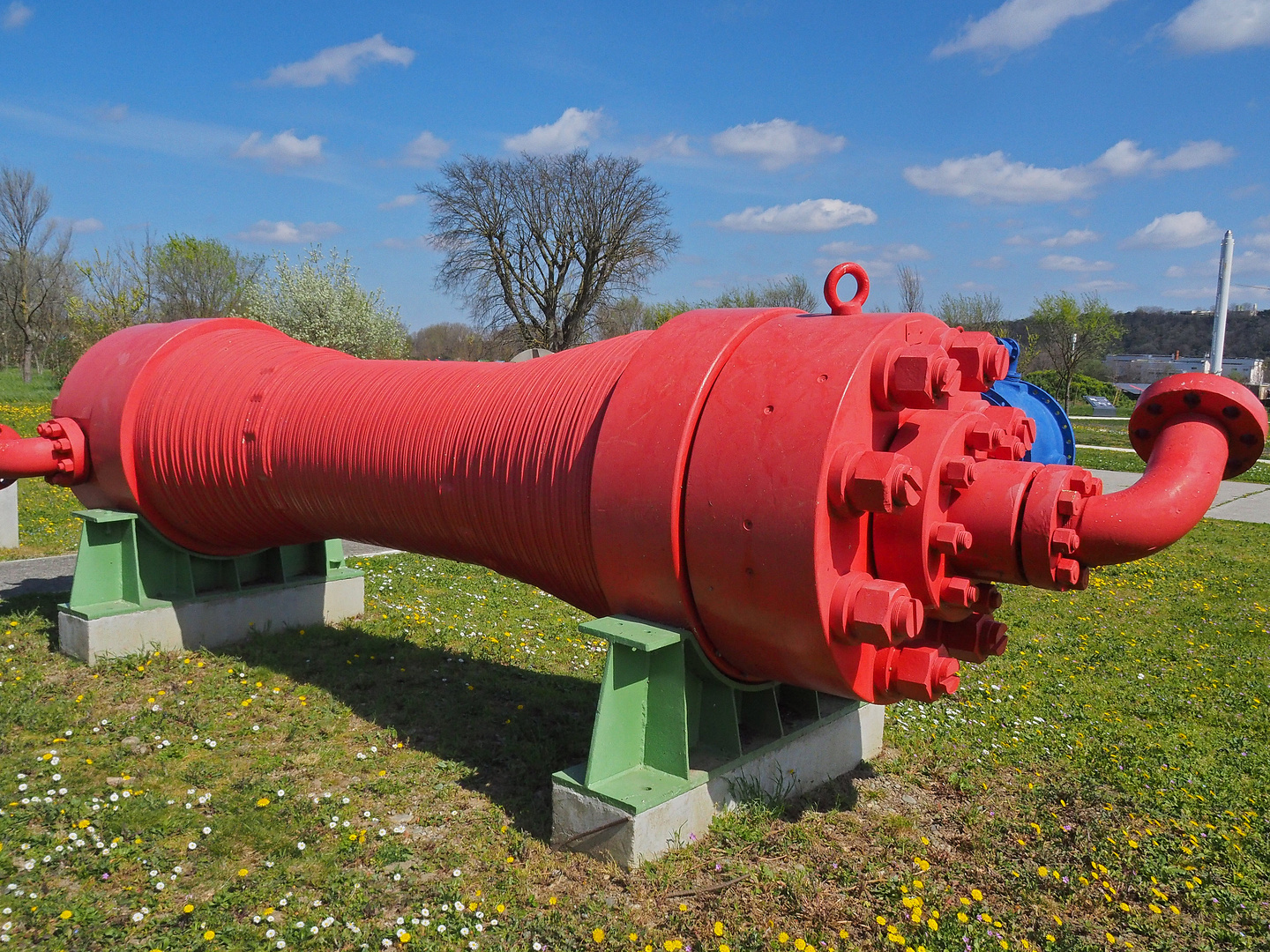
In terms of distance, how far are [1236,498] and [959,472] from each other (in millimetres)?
16916

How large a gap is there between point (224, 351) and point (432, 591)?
117 inches

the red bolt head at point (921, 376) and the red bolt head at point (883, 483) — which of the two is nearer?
the red bolt head at point (883, 483)

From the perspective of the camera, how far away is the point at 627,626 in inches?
136

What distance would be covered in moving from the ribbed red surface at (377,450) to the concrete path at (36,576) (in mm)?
2390

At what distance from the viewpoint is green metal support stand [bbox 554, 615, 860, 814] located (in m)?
3.42

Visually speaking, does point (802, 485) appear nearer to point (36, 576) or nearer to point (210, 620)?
point (210, 620)

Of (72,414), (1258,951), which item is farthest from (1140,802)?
(72,414)

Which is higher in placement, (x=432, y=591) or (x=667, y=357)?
(x=667, y=357)

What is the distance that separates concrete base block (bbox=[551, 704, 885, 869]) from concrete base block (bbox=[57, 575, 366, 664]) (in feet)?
10.7

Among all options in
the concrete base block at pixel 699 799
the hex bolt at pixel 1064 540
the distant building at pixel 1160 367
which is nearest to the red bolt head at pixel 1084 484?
the hex bolt at pixel 1064 540

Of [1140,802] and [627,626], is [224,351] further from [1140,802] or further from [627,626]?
[1140,802]

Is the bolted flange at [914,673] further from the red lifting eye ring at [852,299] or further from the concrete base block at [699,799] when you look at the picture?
the red lifting eye ring at [852,299]

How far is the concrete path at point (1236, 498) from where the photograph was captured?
14.5 meters

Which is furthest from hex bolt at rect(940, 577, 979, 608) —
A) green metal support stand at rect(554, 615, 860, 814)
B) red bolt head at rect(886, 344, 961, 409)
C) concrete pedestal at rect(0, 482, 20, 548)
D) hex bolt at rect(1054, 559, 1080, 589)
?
concrete pedestal at rect(0, 482, 20, 548)
